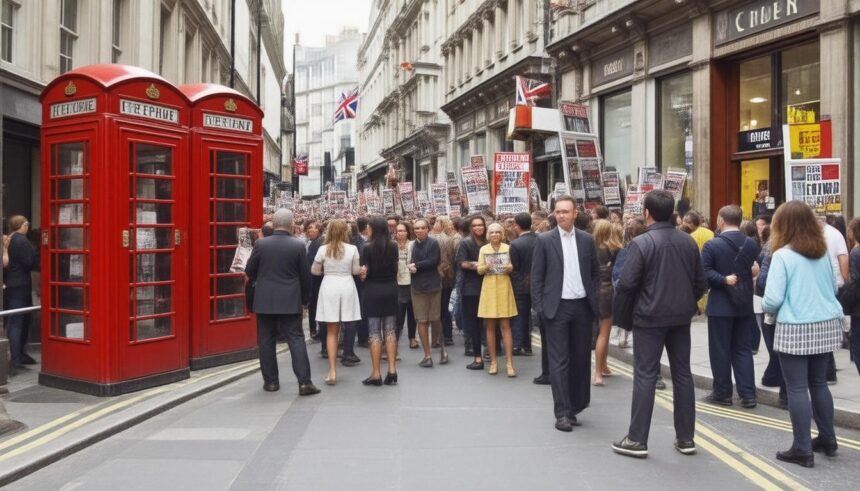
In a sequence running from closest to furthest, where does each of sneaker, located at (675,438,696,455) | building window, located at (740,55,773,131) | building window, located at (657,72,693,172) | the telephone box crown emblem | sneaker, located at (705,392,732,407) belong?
sneaker, located at (675,438,696,455) < sneaker, located at (705,392,732,407) < the telephone box crown emblem < building window, located at (740,55,773,131) < building window, located at (657,72,693,172)

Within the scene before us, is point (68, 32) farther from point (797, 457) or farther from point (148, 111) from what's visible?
point (797, 457)

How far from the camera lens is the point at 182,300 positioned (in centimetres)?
867

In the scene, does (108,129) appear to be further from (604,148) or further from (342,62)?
(342,62)

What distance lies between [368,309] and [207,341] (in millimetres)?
2255

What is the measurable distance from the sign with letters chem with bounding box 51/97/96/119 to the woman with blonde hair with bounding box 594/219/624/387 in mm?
5723

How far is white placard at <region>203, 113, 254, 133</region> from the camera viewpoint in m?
9.33

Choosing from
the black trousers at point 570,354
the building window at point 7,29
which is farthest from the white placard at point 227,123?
the black trousers at point 570,354

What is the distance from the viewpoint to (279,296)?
27.1ft

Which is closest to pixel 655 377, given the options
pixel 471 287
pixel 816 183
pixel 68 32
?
pixel 471 287

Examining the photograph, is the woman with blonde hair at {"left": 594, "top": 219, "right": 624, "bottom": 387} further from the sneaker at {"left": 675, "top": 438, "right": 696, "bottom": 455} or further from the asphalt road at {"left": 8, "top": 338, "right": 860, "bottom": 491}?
the sneaker at {"left": 675, "top": 438, "right": 696, "bottom": 455}

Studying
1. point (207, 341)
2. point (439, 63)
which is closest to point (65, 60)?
point (207, 341)

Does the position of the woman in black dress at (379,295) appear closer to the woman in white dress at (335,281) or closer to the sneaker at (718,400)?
the woman in white dress at (335,281)

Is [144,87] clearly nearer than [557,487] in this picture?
No

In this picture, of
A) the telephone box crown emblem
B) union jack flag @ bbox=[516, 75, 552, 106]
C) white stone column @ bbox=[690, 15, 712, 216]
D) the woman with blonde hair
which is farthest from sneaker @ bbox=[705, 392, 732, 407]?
union jack flag @ bbox=[516, 75, 552, 106]
